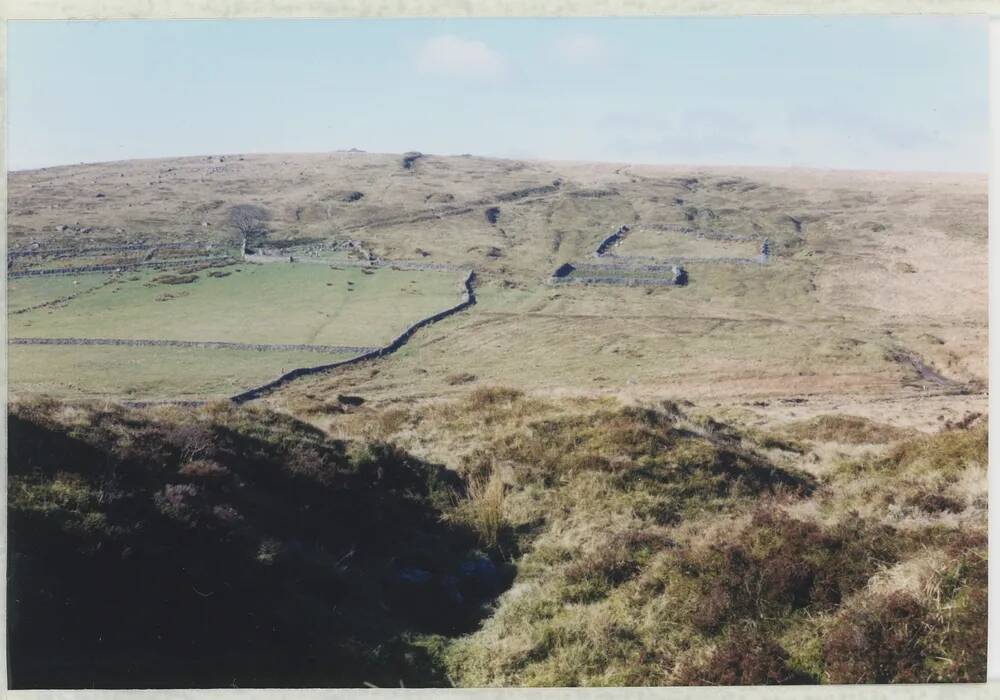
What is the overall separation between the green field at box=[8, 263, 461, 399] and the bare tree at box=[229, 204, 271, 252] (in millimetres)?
11198

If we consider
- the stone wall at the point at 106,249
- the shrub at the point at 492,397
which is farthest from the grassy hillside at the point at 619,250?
the shrub at the point at 492,397

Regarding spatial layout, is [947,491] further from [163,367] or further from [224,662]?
[163,367]

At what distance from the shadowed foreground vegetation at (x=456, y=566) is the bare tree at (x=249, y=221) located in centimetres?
5886

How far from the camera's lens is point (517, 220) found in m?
82.2

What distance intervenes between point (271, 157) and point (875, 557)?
422ft

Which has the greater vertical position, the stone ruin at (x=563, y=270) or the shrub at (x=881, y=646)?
the stone ruin at (x=563, y=270)

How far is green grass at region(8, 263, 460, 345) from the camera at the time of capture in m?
43.4

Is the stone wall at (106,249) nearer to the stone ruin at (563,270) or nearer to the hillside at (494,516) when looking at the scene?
the hillside at (494,516)

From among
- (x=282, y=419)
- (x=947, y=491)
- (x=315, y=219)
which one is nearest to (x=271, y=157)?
(x=315, y=219)

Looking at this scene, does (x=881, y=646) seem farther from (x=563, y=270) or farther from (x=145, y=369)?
(x=563, y=270)

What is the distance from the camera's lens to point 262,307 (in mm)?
50312

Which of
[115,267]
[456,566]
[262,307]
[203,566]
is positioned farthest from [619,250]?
[203,566]

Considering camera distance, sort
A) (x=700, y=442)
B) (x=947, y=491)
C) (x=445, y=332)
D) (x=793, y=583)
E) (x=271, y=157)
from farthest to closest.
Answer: (x=271, y=157) < (x=445, y=332) < (x=700, y=442) < (x=947, y=491) < (x=793, y=583)

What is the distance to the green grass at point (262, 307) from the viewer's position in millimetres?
43375
